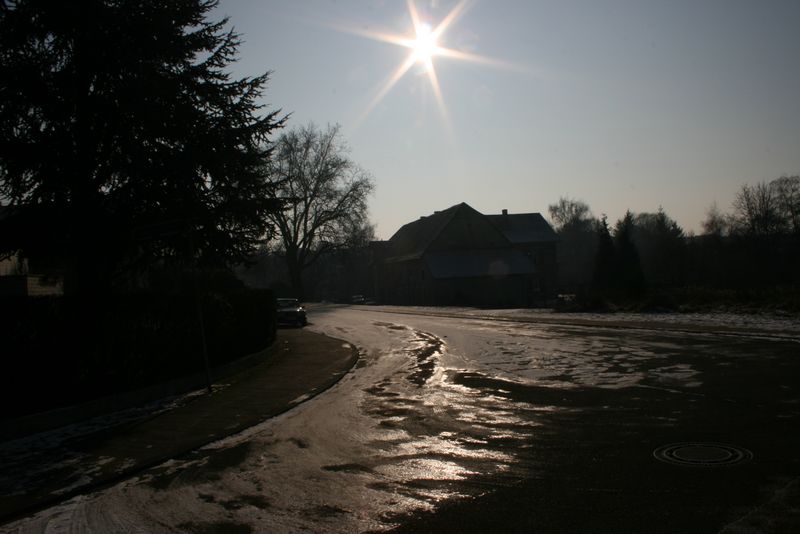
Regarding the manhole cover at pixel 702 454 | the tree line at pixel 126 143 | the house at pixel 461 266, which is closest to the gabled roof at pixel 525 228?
the house at pixel 461 266

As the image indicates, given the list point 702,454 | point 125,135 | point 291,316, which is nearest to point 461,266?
point 291,316

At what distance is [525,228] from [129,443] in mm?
86224

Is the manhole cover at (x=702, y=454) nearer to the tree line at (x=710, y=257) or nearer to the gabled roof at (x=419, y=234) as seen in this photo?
the tree line at (x=710, y=257)

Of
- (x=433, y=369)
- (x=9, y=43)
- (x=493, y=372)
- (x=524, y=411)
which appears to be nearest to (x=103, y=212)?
(x=9, y=43)

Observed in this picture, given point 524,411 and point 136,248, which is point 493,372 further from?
point 136,248

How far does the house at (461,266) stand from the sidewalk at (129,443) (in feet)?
143

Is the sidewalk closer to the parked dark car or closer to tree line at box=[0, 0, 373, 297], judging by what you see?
tree line at box=[0, 0, 373, 297]

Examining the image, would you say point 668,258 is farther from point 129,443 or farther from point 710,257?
point 129,443

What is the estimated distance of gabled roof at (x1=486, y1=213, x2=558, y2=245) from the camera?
295 feet

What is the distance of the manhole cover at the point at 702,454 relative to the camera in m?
6.55

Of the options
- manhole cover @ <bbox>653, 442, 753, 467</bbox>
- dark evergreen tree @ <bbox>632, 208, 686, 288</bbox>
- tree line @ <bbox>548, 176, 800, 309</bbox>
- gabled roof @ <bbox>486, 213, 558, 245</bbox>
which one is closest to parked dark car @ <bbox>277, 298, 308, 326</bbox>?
tree line @ <bbox>548, 176, 800, 309</bbox>

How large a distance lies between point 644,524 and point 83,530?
451 cm

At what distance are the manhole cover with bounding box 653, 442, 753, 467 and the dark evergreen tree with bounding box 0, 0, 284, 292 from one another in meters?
9.22

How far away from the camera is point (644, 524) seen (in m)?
4.98
